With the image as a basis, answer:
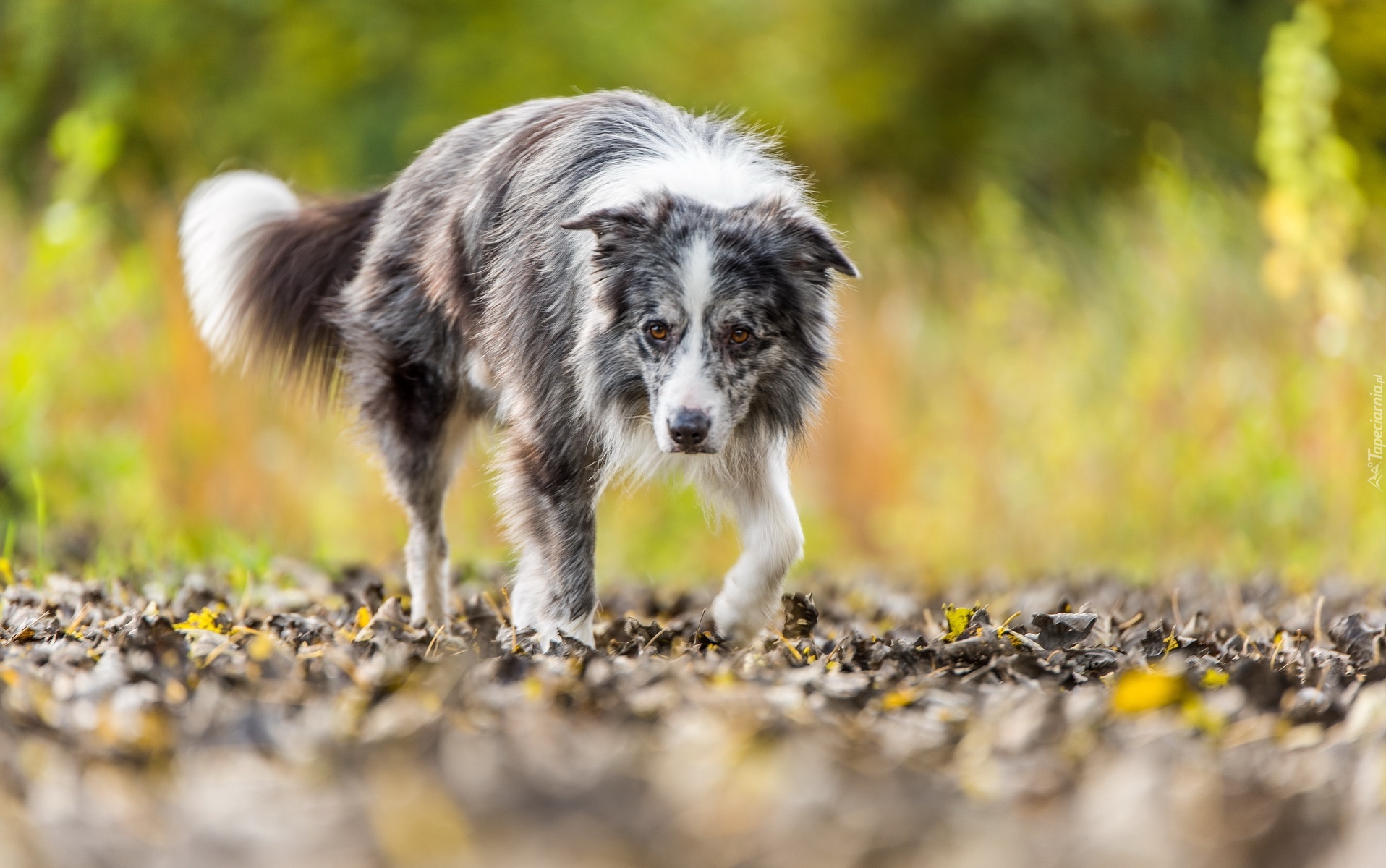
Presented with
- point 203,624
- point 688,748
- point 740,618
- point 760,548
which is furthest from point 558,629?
point 688,748

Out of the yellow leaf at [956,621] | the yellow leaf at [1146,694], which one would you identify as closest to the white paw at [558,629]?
the yellow leaf at [956,621]

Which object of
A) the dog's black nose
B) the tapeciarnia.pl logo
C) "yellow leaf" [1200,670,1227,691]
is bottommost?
"yellow leaf" [1200,670,1227,691]

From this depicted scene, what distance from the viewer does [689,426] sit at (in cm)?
344

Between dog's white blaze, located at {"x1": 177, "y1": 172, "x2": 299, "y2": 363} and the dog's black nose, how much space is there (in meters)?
2.16

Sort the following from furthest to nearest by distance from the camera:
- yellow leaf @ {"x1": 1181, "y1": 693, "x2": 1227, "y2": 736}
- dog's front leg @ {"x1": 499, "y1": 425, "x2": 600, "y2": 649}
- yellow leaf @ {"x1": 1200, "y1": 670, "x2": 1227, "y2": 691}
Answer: dog's front leg @ {"x1": 499, "y1": 425, "x2": 600, "y2": 649} < yellow leaf @ {"x1": 1200, "y1": 670, "x2": 1227, "y2": 691} < yellow leaf @ {"x1": 1181, "y1": 693, "x2": 1227, "y2": 736}

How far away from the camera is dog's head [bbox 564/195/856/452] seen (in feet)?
11.6

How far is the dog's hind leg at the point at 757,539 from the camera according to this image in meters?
3.67

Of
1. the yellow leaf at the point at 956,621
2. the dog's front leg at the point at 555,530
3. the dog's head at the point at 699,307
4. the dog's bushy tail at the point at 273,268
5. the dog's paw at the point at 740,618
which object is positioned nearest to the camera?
the yellow leaf at the point at 956,621

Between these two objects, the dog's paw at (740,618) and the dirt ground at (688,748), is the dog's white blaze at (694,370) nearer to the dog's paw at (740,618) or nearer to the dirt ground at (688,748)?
the dog's paw at (740,618)

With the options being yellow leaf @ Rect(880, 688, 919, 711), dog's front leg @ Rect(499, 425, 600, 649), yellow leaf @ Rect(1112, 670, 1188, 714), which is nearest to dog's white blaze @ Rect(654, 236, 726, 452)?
dog's front leg @ Rect(499, 425, 600, 649)

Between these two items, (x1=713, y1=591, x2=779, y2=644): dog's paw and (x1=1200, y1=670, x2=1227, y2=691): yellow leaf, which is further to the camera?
(x1=713, y1=591, x2=779, y2=644): dog's paw

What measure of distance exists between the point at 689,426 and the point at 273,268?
2.09m

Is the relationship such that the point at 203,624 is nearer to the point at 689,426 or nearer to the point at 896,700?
the point at 689,426

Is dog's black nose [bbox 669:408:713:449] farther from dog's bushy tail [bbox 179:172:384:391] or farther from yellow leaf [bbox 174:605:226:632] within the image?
dog's bushy tail [bbox 179:172:384:391]
